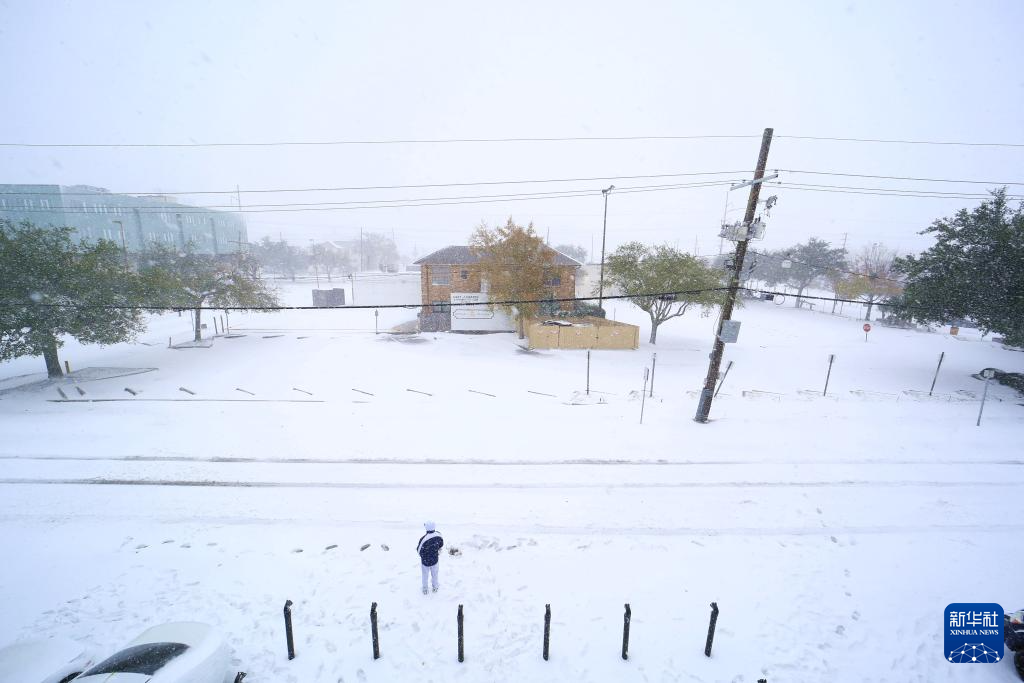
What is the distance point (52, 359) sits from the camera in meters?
19.5

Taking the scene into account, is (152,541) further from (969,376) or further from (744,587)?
(969,376)

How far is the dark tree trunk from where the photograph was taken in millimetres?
18194

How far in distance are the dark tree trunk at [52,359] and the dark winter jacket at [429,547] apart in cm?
2234

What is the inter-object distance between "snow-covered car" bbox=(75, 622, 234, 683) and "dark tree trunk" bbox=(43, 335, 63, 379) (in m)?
20.5

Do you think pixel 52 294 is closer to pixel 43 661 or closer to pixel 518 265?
pixel 43 661

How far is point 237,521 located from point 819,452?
15.9 m

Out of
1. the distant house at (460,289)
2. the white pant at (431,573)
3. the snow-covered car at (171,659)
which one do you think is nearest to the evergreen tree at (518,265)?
the distant house at (460,289)

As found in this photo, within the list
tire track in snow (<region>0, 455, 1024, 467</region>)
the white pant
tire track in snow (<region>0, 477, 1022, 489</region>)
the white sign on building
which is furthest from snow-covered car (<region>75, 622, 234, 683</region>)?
the white sign on building

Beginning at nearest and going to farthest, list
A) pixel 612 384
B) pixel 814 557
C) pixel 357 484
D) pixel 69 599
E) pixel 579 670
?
pixel 579 670 < pixel 69 599 < pixel 814 557 < pixel 357 484 < pixel 612 384

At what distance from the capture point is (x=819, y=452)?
40.8 feet

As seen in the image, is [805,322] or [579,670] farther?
[805,322]

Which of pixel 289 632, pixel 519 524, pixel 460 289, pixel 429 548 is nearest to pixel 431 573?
pixel 429 548

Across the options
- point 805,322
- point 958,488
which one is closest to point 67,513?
point 958,488

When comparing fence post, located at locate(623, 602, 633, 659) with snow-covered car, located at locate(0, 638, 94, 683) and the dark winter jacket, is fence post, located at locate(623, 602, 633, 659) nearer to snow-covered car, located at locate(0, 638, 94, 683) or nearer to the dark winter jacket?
the dark winter jacket
